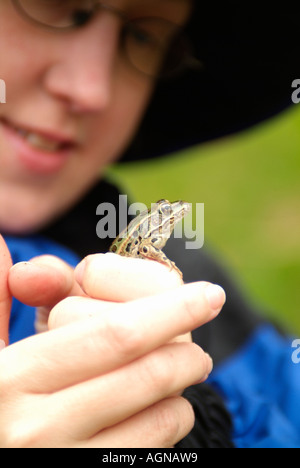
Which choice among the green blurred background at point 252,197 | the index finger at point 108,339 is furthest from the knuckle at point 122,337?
the green blurred background at point 252,197

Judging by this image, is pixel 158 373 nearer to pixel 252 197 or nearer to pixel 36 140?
Answer: pixel 36 140

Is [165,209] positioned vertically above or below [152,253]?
above

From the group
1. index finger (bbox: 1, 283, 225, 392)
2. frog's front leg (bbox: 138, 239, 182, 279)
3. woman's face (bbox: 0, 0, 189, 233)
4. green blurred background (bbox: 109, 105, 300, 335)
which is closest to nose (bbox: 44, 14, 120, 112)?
woman's face (bbox: 0, 0, 189, 233)

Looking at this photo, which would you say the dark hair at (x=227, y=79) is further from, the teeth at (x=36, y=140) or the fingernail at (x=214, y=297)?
the fingernail at (x=214, y=297)

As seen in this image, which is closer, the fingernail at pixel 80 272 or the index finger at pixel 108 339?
the index finger at pixel 108 339

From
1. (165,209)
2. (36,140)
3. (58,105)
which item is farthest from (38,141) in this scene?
(165,209)
